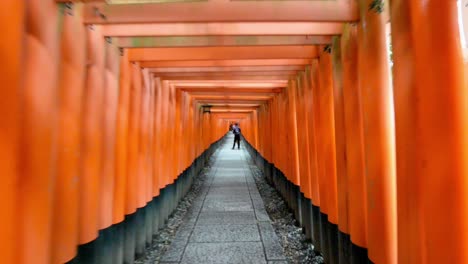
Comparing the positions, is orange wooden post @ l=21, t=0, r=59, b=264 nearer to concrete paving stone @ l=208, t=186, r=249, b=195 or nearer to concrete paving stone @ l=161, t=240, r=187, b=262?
concrete paving stone @ l=161, t=240, r=187, b=262

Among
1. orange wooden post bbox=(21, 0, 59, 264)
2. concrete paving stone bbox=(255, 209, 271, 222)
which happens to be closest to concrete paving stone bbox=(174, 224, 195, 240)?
concrete paving stone bbox=(255, 209, 271, 222)

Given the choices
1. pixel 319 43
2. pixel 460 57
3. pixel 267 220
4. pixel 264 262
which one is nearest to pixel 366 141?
pixel 460 57

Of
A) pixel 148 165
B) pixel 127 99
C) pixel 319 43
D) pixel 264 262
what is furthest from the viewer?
pixel 148 165

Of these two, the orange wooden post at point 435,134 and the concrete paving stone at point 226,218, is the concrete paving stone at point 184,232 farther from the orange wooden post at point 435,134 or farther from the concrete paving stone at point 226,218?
the orange wooden post at point 435,134

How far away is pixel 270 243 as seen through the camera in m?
4.71

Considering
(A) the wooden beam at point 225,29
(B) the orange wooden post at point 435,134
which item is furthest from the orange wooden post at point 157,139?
(B) the orange wooden post at point 435,134

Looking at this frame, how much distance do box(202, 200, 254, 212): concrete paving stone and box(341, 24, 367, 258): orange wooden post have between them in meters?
4.13

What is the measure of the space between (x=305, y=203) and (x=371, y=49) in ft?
10.5

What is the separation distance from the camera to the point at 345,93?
9.11 ft

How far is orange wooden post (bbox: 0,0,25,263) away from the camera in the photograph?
1557mm

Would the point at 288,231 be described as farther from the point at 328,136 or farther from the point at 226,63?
the point at 226,63

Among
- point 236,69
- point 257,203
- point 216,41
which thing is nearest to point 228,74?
point 236,69

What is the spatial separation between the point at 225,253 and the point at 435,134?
11.3 ft

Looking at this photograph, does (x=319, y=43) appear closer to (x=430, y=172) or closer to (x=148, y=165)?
(x=430, y=172)
